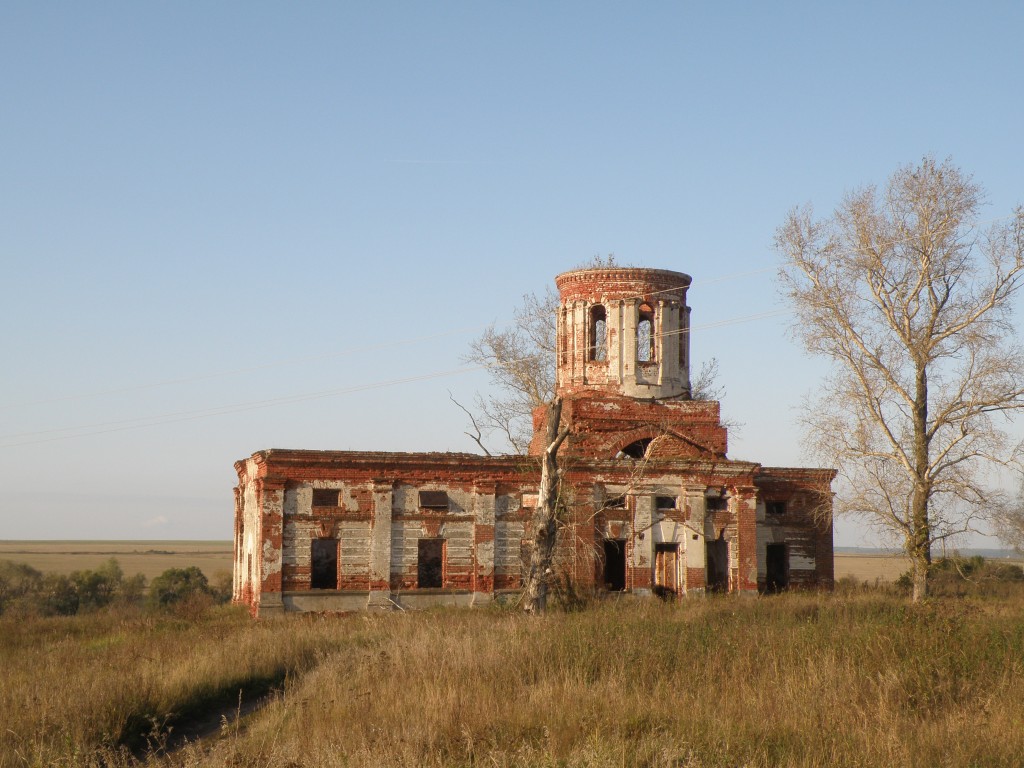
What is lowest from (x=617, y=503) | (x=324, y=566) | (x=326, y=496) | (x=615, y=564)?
(x=324, y=566)

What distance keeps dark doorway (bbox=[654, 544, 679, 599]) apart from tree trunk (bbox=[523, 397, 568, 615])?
5.33 metres

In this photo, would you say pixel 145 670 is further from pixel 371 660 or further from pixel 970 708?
pixel 970 708

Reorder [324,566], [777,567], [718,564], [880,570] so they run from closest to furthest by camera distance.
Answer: [718,564]
[777,567]
[324,566]
[880,570]

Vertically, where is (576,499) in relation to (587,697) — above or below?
above

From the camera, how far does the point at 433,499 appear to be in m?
26.4

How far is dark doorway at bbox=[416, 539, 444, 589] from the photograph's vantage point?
88.5ft

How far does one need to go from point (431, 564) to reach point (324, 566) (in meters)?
4.14

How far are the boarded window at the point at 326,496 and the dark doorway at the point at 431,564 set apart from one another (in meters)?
2.71

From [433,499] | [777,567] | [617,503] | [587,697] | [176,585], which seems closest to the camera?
[587,697]

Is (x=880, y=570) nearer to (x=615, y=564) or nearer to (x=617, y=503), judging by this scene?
(x=615, y=564)

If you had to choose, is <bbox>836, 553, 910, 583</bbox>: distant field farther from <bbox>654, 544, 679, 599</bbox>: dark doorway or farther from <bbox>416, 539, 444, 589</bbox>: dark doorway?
<bbox>416, 539, 444, 589</bbox>: dark doorway

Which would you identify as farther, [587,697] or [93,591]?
[93,591]

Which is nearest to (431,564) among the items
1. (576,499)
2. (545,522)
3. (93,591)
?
(576,499)

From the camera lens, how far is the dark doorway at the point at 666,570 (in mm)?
27297
